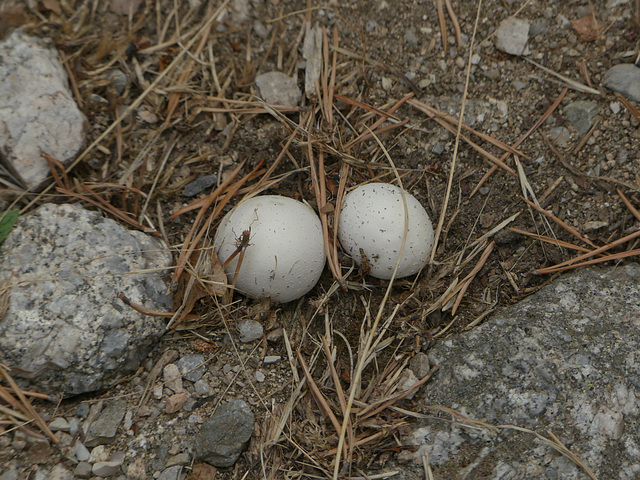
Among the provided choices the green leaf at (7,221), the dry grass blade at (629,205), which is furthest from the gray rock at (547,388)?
the green leaf at (7,221)

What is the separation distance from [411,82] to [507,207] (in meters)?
0.72

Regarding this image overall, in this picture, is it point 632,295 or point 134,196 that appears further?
point 134,196

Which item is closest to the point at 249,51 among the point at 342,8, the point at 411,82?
the point at 342,8

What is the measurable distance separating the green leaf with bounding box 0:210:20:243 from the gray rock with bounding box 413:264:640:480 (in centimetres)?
171

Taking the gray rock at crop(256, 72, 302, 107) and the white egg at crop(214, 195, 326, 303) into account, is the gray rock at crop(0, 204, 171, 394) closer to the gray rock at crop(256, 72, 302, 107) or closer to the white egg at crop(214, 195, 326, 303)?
the white egg at crop(214, 195, 326, 303)

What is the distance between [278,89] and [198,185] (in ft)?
1.91

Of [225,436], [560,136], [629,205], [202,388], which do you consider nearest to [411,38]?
[560,136]

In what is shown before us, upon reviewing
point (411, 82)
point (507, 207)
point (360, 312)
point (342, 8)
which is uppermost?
point (342, 8)

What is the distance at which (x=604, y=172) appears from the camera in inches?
86.7

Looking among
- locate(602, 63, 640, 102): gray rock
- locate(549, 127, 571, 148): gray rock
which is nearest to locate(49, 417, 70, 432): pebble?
locate(549, 127, 571, 148): gray rock

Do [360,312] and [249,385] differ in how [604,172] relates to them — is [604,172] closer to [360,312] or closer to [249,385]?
[360,312]

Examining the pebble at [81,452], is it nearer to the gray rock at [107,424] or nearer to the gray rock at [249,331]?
the gray rock at [107,424]

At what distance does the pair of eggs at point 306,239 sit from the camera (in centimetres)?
200

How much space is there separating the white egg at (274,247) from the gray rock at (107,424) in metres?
0.63
